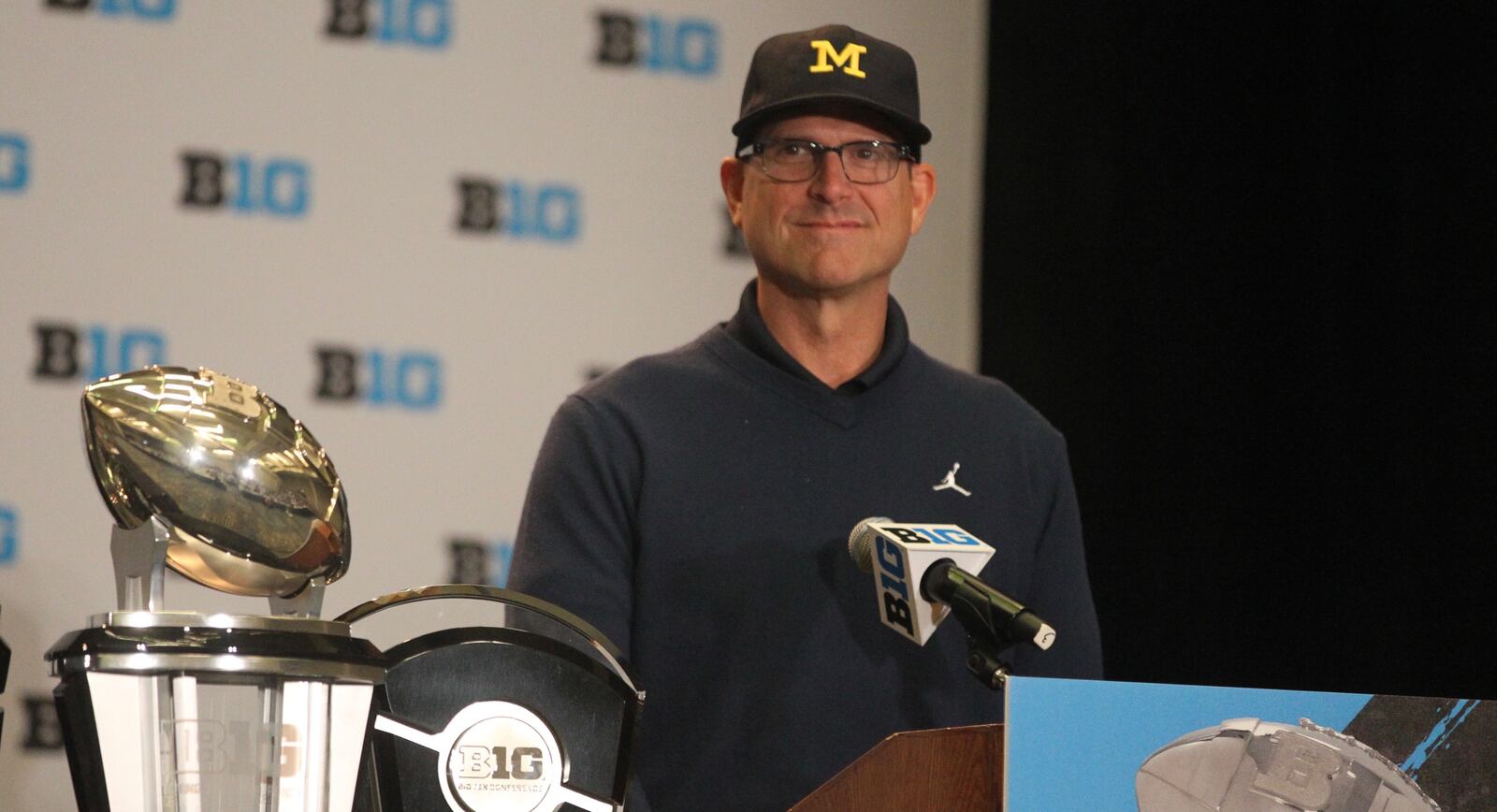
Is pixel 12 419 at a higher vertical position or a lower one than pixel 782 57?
lower

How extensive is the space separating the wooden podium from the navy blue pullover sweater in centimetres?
62

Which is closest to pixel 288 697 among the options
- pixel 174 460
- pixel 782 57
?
pixel 174 460

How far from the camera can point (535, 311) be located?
117 inches

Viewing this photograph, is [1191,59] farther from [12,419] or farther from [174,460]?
[174,460]

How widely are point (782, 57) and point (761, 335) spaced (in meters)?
0.34

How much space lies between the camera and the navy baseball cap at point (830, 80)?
6.15 feet

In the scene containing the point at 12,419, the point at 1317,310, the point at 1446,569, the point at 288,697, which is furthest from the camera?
the point at 12,419

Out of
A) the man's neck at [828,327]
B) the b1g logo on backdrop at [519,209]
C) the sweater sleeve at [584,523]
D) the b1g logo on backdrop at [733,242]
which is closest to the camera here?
the sweater sleeve at [584,523]

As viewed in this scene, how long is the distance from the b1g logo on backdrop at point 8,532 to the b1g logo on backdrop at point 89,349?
0.78ft

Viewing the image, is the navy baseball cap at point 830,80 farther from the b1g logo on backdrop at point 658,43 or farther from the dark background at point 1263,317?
the b1g logo on backdrop at point 658,43

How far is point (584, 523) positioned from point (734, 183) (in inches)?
20.3

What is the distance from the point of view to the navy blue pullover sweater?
1.75 m

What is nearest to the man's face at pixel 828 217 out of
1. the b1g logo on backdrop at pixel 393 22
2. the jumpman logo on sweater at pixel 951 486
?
the jumpman logo on sweater at pixel 951 486

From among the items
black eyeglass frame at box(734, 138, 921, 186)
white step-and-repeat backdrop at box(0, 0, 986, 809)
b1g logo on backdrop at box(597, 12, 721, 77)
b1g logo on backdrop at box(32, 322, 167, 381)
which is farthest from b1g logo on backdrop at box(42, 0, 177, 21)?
black eyeglass frame at box(734, 138, 921, 186)
